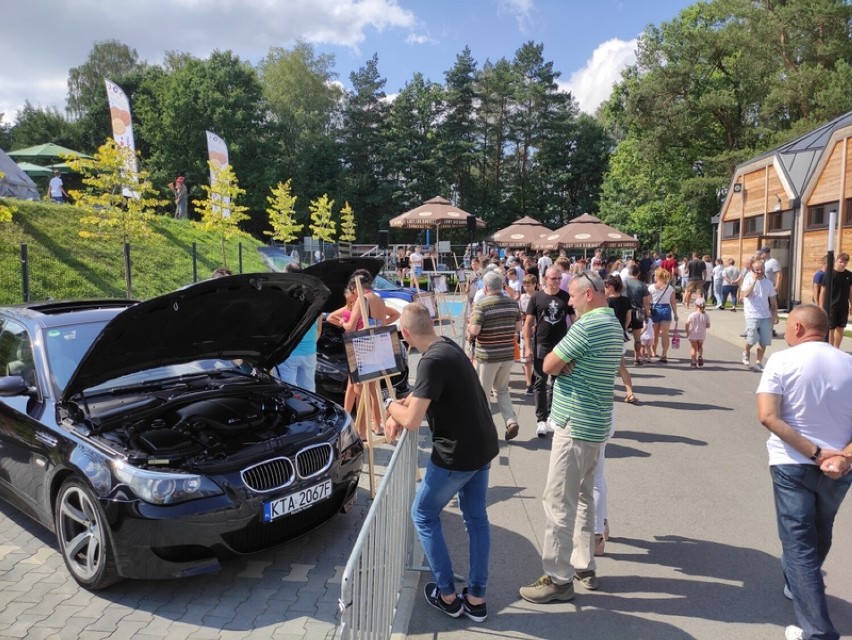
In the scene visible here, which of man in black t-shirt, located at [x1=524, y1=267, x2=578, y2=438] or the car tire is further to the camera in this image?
man in black t-shirt, located at [x1=524, y1=267, x2=578, y2=438]

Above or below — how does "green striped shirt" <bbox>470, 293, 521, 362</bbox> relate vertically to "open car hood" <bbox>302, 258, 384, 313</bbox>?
below

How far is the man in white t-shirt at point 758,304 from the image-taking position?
1027 centimetres

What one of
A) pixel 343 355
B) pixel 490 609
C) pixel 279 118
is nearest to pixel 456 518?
pixel 490 609

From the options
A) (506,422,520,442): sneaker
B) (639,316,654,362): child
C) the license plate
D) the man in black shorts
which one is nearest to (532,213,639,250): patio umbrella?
(639,316,654,362): child

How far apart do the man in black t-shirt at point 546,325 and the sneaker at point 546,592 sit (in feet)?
10.8

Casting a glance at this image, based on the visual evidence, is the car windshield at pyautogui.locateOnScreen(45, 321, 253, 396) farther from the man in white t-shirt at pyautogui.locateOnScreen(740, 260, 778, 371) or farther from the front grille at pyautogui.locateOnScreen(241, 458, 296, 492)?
the man in white t-shirt at pyautogui.locateOnScreen(740, 260, 778, 371)

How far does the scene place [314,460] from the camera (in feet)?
13.5

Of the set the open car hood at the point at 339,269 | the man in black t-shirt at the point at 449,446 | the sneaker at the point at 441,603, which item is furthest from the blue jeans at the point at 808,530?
the open car hood at the point at 339,269

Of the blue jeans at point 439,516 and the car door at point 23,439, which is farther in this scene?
the car door at point 23,439

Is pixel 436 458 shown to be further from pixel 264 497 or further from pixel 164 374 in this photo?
pixel 164 374

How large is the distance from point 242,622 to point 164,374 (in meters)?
2.26

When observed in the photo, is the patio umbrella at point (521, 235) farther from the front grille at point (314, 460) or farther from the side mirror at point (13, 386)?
the side mirror at point (13, 386)

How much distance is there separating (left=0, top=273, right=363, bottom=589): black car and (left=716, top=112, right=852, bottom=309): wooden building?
61.5 feet

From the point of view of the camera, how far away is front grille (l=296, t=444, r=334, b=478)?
4031mm
